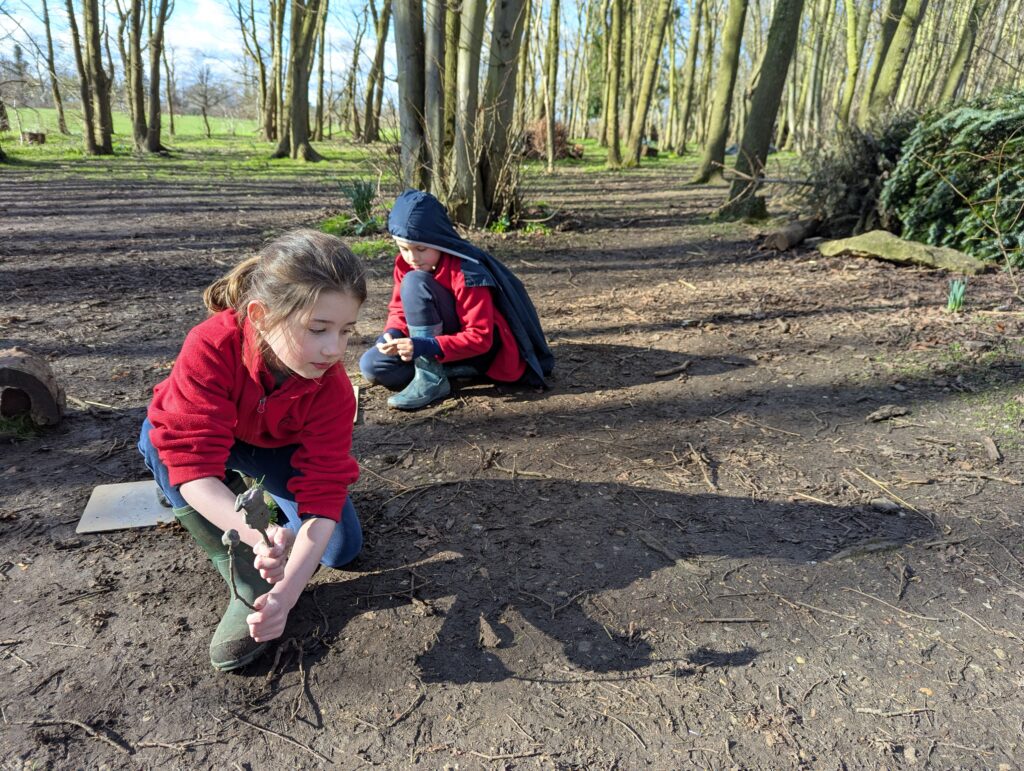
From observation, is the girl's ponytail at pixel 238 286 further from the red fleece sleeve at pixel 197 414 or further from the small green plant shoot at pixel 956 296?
the small green plant shoot at pixel 956 296

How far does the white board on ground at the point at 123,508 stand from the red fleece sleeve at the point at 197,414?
0.85 meters

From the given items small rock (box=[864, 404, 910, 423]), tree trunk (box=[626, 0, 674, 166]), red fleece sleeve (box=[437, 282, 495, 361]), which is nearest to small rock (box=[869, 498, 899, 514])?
small rock (box=[864, 404, 910, 423])

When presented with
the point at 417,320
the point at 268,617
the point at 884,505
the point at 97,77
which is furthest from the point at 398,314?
the point at 97,77

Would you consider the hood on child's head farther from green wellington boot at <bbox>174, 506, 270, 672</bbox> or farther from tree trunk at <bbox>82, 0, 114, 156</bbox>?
tree trunk at <bbox>82, 0, 114, 156</bbox>

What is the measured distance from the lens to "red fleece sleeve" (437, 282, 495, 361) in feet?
11.1

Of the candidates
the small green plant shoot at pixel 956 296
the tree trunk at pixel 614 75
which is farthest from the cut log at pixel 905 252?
the tree trunk at pixel 614 75

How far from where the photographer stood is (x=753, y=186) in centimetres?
851

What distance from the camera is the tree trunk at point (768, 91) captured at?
27.5 feet

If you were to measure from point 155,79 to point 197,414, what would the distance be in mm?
A: 20228

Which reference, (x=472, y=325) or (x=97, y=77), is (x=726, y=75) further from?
(x=97, y=77)

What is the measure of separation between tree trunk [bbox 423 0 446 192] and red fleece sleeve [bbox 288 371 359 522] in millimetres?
5940

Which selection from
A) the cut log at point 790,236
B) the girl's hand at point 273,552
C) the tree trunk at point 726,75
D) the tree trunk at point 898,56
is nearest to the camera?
the girl's hand at point 273,552

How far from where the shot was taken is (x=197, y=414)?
1.76 meters

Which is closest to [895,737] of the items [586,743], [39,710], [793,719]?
[793,719]
